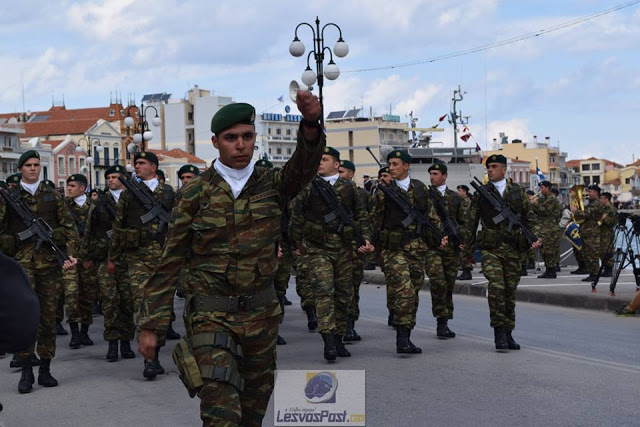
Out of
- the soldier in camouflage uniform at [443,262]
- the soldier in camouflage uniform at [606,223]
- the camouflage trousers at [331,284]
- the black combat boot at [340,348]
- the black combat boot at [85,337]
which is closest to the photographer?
the camouflage trousers at [331,284]

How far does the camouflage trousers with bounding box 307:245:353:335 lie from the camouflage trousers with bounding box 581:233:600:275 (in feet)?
35.7

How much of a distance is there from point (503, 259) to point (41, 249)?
528 centimetres

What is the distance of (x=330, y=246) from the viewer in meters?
11.2

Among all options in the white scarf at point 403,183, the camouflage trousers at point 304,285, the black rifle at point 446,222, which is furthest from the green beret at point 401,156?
the camouflage trousers at point 304,285

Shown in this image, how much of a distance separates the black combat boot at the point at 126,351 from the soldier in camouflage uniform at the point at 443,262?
3.95 m

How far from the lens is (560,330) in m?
13.2

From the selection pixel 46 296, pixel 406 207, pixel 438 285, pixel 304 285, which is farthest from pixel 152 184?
pixel 304 285

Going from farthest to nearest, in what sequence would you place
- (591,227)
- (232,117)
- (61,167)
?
(61,167), (591,227), (232,117)

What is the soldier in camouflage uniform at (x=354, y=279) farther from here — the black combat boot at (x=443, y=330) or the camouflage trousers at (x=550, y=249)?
the camouflage trousers at (x=550, y=249)

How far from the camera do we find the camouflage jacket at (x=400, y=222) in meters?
11.3

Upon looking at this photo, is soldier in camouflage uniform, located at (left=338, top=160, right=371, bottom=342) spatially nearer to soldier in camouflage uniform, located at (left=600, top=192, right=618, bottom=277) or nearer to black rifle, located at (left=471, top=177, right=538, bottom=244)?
black rifle, located at (left=471, top=177, right=538, bottom=244)

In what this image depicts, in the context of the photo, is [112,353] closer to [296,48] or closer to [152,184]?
Result: [152,184]

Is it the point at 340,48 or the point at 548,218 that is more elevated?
the point at 340,48

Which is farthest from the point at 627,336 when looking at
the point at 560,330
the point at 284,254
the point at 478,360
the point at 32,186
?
the point at 32,186
